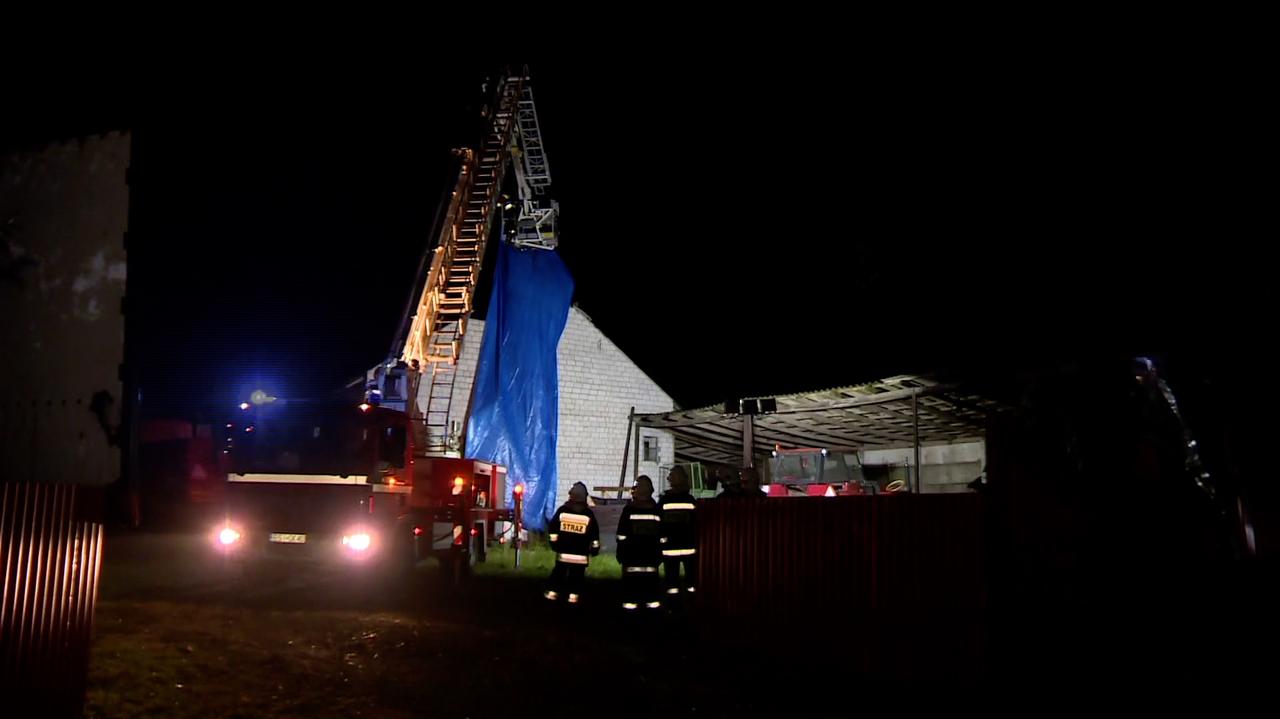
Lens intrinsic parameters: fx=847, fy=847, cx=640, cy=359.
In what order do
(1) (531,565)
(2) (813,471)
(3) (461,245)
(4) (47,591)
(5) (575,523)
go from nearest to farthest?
(4) (47,591), (5) (575,523), (1) (531,565), (3) (461,245), (2) (813,471)

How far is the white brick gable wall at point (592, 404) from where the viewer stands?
19.9 meters

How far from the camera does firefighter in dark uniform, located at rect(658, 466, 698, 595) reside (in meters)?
8.31

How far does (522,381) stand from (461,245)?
105 inches

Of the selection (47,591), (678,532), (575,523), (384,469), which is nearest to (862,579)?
(678,532)

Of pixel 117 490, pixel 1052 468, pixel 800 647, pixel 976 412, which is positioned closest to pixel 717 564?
pixel 800 647

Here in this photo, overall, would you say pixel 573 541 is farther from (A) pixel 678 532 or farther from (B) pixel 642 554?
(A) pixel 678 532

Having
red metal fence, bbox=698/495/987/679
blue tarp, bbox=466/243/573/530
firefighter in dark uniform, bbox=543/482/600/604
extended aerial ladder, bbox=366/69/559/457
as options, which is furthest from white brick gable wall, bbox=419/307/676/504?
red metal fence, bbox=698/495/987/679

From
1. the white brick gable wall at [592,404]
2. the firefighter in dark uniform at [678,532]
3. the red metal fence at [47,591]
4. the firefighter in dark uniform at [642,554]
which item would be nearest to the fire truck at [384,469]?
the firefighter in dark uniform at [642,554]

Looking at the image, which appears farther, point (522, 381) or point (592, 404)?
point (592, 404)

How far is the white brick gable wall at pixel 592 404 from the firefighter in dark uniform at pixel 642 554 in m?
11.2

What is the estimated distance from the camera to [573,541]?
350 inches

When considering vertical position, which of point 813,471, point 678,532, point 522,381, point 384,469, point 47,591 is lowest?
point 47,591

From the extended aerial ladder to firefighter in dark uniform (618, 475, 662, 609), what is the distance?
3.92 meters

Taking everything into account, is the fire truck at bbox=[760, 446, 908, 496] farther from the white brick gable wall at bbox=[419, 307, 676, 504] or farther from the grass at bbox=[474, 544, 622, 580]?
the white brick gable wall at bbox=[419, 307, 676, 504]
